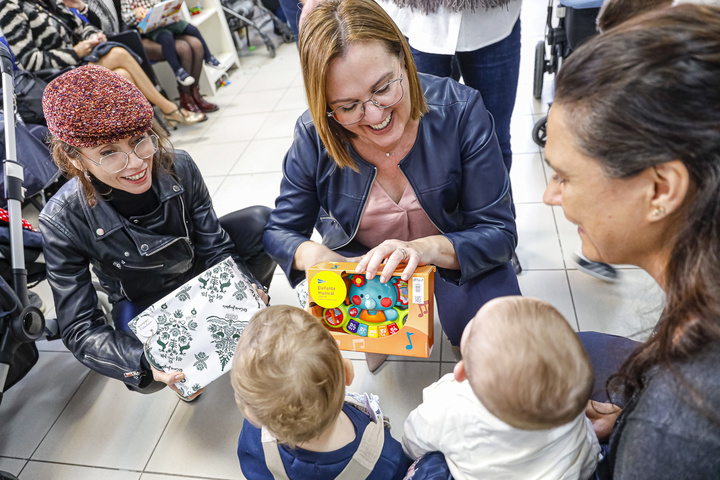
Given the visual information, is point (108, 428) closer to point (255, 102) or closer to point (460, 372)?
point (460, 372)

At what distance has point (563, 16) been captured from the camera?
2627 millimetres

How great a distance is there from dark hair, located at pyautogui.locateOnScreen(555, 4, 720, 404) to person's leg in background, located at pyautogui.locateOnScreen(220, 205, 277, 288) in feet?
4.94

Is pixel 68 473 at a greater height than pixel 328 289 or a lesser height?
lesser

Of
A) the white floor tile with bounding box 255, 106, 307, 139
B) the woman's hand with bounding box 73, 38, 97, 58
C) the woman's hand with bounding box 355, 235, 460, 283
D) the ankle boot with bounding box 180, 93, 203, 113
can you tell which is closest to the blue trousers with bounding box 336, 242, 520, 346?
the woman's hand with bounding box 355, 235, 460, 283

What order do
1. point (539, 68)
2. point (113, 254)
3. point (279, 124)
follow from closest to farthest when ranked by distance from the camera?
point (113, 254)
point (539, 68)
point (279, 124)

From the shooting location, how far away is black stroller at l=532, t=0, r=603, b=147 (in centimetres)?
226

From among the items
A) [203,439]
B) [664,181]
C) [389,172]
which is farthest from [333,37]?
[203,439]

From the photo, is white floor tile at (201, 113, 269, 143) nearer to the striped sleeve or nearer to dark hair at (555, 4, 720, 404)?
the striped sleeve

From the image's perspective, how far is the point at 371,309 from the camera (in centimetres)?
141

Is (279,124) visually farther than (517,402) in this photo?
Yes

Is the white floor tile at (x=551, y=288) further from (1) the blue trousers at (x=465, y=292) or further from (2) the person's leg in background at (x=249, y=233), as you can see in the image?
(2) the person's leg in background at (x=249, y=233)

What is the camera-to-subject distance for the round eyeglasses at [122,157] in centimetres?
152

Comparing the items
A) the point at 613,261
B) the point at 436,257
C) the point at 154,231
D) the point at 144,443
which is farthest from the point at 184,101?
the point at 613,261

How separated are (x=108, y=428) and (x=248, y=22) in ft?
14.4
